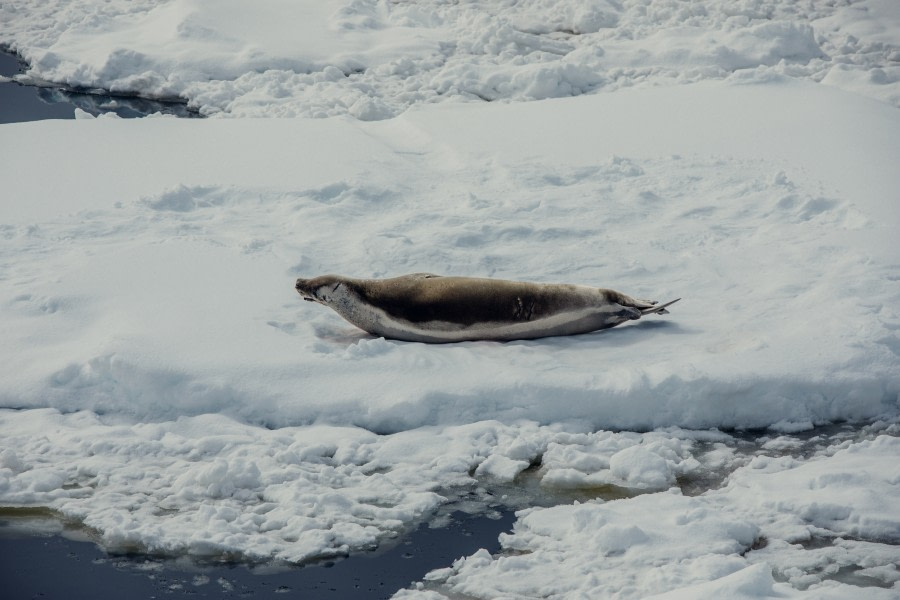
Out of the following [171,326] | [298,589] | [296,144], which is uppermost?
[296,144]

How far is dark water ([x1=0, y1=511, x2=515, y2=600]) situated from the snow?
104 mm

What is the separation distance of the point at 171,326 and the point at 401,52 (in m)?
7.57

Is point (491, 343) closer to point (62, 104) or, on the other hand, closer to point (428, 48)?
point (428, 48)

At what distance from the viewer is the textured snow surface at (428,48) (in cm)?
1190

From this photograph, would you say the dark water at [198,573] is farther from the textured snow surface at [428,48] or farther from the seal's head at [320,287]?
the textured snow surface at [428,48]

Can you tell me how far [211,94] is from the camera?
1232 cm

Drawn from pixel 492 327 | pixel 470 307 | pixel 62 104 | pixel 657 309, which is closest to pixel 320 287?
pixel 470 307

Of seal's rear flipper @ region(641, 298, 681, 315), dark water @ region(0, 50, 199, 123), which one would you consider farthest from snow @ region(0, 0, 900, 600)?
dark water @ region(0, 50, 199, 123)

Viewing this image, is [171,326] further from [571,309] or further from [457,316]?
[571,309]

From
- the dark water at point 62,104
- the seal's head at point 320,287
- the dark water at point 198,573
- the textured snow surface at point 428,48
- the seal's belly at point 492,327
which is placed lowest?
the dark water at point 198,573

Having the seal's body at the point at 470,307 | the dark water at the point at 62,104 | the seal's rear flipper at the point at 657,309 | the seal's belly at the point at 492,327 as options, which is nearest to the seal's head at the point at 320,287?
the seal's body at the point at 470,307

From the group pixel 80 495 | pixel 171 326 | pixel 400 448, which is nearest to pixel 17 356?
pixel 171 326

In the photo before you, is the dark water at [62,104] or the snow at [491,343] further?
the dark water at [62,104]

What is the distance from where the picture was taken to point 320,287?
22.7 ft
